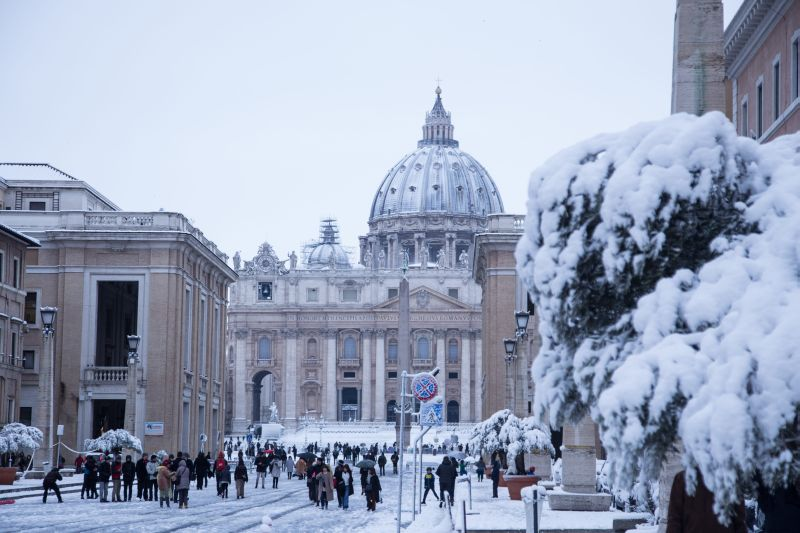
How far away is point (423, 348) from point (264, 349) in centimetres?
1667

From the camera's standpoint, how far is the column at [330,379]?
488ft

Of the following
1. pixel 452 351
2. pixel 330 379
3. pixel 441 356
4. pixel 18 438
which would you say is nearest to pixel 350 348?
pixel 330 379

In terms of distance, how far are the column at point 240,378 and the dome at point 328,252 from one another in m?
19.4

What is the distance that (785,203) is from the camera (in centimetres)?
1062

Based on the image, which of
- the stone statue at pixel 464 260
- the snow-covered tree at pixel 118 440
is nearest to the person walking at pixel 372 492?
the snow-covered tree at pixel 118 440

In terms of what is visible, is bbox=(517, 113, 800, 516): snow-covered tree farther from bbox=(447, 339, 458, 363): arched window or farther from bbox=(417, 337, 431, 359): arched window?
bbox=(417, 337, 431, 359): arched window

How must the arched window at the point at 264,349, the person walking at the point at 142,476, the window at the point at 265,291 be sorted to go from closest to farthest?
the person walking at the point at 142,476
the arched window at the point at 264,349
the window at the point at 265,291

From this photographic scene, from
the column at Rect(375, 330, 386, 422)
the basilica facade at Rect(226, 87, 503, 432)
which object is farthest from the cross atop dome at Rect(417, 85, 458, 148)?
the column at Rect(375, 330, 386, 422)

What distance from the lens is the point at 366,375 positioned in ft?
489

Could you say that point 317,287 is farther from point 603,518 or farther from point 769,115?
point 603,518

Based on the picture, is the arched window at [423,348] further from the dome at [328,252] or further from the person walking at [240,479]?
the person walking at [240,479]

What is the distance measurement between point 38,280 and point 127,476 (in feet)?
96.4

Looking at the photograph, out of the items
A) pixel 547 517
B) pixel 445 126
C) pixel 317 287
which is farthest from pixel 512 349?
pixel 445 126

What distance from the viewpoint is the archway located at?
15150cm
